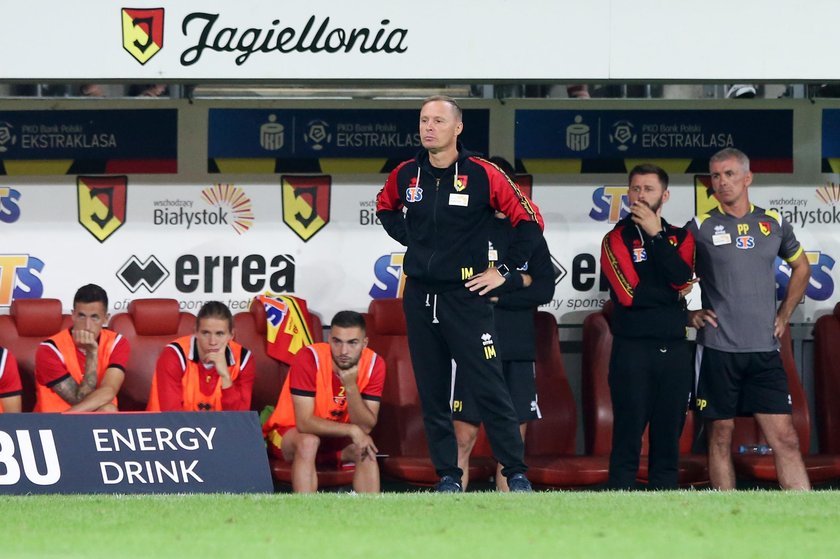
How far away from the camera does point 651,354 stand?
694 centimetres

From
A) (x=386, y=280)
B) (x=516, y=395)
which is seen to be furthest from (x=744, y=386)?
(x=386, y=280)

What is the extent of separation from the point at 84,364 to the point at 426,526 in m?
3.35

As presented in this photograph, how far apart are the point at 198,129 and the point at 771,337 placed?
11.5ft

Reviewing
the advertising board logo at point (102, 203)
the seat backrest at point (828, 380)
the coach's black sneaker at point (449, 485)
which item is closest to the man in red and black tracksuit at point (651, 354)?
the coach's black sneaker at point (449, 485)

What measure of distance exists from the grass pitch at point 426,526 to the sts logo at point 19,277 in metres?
2.67

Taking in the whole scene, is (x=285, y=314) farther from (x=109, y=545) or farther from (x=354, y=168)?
(x=109, y=545)

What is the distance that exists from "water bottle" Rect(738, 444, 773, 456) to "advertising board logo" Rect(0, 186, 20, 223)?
4412 millimetres

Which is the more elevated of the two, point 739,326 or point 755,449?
point 739,326

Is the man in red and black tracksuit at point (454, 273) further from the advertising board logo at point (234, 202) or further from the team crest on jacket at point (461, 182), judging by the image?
→ the advertising board logo at point (234, 202)

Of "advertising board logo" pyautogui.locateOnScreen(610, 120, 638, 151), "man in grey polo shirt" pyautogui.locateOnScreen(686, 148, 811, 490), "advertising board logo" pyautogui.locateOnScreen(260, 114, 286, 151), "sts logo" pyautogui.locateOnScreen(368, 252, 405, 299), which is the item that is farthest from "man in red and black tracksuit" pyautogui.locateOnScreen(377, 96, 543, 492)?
"advertising board logo" pyautogui.locateOnScreen(610, 120, 638, 151)

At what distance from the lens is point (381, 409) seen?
784 cm
